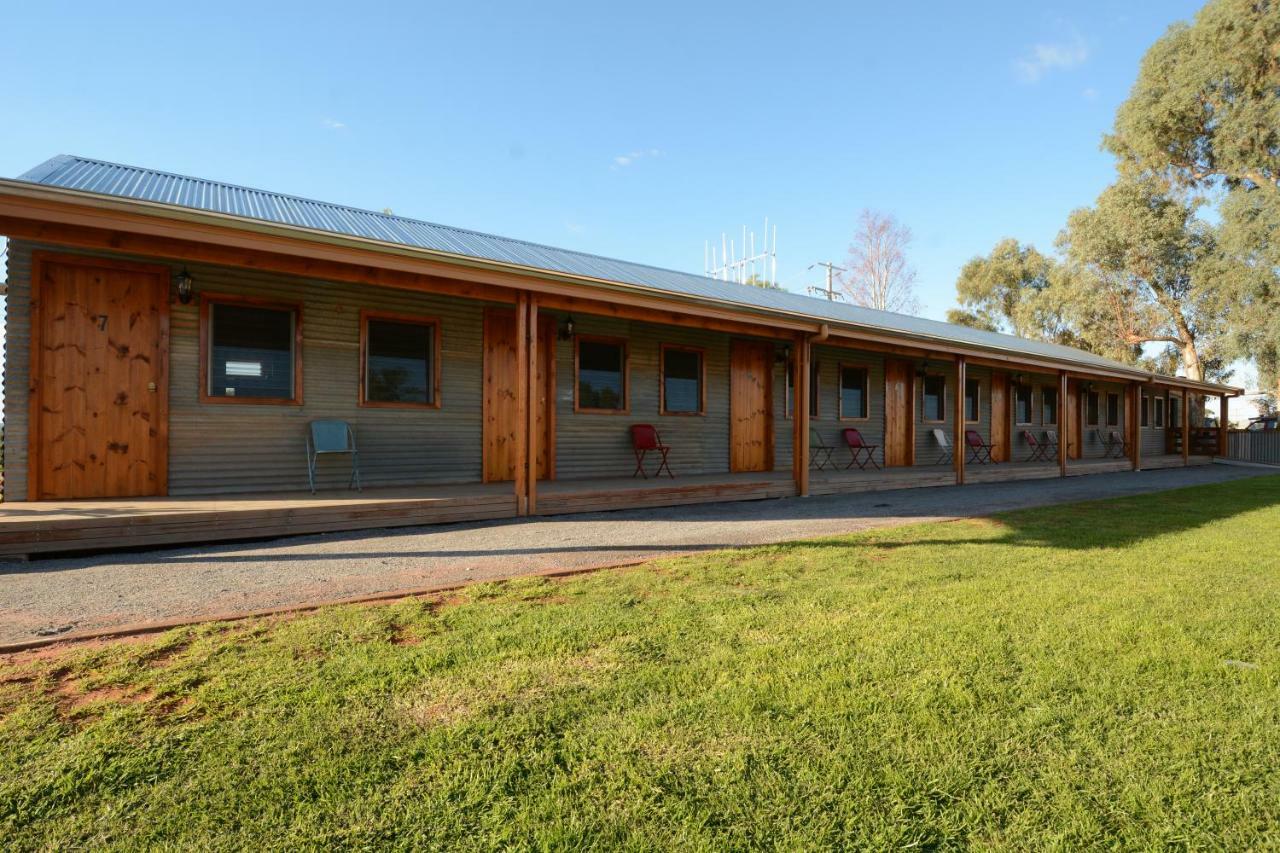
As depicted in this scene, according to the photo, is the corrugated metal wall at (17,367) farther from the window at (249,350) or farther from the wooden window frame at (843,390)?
the wooden window frame at (843,390)

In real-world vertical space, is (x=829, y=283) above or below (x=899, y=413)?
above

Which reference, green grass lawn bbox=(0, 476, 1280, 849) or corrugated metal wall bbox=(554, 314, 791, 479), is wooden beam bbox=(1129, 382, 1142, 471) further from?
green grass lawn bbox=(0, 476, 1280, 849)

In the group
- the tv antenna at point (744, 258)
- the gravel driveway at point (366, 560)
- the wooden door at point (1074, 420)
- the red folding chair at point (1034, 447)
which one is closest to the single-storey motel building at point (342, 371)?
the gravel driveway at point (366, 560)

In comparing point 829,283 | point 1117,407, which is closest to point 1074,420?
point 1117,407

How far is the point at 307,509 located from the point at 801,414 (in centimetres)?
571

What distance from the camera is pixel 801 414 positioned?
26.7ft

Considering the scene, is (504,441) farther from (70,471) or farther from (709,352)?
(70,471)

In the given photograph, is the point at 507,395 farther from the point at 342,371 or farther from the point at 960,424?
the point at 960,424

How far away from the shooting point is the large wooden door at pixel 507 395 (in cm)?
792

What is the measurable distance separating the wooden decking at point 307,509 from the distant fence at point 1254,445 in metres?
19.7

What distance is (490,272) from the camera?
578cm

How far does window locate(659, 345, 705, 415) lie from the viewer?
9445 mm

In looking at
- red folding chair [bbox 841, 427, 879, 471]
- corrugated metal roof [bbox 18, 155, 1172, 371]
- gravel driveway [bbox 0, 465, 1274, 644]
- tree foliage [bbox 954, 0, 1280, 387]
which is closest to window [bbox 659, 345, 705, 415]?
corrugated metal roof [bbox 18, 155, 1172, 371]

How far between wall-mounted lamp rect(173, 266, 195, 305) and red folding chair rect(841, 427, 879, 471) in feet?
32.2
